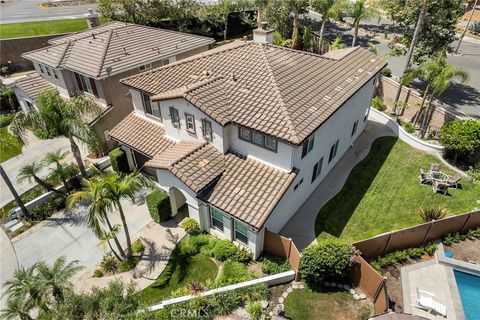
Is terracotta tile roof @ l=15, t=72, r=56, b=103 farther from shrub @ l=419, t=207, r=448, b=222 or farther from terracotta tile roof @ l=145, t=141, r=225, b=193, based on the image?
shrub @ l=419, t=207, r=448, b=222

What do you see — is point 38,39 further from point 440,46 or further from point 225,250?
point 440,46

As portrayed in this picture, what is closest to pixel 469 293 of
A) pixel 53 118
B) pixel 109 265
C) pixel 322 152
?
pixel 322 152

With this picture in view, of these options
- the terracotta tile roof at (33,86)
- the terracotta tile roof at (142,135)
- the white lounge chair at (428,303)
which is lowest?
the white lounge chair at (428,303)

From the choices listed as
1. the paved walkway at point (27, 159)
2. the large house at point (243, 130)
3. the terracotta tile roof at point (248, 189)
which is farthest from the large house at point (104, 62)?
the terracotta tile roof at point (248, 189)

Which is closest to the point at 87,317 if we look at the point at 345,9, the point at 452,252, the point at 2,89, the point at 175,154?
the point at 175,154

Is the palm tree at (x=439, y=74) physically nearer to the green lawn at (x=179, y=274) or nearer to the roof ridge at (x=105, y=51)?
the green lawn at (x=179, y=274)

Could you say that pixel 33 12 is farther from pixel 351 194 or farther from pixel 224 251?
pixel 351 194

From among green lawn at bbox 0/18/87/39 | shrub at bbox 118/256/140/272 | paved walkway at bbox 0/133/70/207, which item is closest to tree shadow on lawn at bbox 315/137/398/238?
shrub at bbox 118/256/140/272
